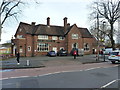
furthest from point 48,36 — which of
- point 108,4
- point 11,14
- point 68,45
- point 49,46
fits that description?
point 108,4

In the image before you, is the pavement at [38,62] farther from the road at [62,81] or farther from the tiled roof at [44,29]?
the tiled roof at [44,29]

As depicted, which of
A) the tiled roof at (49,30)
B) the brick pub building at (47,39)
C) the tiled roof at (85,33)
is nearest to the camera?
the brick pub building at (47,39)

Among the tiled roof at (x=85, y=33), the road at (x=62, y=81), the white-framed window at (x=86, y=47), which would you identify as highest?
the tiled roof at (x=85, y=33)

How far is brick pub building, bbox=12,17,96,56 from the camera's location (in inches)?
1407

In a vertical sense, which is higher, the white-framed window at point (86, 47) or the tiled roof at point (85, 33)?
the tiled roof at point (85, 33)

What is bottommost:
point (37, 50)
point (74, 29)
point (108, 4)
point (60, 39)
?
point (37, 50)

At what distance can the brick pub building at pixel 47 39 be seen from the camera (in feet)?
117

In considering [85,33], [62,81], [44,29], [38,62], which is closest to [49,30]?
[44,29]

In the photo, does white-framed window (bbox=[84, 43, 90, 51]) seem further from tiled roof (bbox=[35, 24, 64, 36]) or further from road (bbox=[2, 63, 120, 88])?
road (bbox=[2, 63, 120, 88])

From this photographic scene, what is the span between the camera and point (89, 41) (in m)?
44.2

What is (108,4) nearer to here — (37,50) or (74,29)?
(74,29)

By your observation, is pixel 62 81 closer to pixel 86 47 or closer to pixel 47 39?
pixel 47 39

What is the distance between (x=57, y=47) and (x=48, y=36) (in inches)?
159

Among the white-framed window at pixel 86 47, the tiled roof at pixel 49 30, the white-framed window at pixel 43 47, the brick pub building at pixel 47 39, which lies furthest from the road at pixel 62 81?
the white-framed window at pixel 86 47
